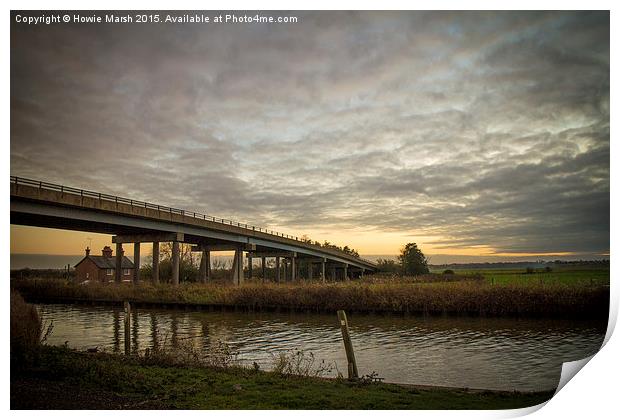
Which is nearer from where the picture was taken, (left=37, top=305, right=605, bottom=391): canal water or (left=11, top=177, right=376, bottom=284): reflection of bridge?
(left=37, top=305, right=605, bottom=391): canal water

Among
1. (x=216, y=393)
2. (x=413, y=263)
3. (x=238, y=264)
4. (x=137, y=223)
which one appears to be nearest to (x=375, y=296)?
(x=413, y=263)

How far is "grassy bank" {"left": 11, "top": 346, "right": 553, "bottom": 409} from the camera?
7.36m

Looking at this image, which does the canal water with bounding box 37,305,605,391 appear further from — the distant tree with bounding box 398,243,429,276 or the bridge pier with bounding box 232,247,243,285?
the bridge pier with bounding box 232,247,243,285

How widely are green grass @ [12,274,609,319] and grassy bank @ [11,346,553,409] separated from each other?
804cm

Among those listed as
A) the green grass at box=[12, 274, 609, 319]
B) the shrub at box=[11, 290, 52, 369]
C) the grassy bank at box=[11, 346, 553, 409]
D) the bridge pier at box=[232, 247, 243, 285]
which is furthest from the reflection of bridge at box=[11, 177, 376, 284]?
the grassy bank at box=[11, 346, 553, 409]

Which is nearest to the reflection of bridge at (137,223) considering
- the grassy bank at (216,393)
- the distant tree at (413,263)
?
the grassy bank at (216,393)

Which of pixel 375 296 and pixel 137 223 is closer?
pixel 375 296

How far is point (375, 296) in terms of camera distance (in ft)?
72.8

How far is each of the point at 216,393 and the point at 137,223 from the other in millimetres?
22442

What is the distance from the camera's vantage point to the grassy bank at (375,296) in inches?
722

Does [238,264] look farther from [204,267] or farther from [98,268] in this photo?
[98,268]

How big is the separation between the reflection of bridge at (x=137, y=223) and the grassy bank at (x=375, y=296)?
314 centimetres

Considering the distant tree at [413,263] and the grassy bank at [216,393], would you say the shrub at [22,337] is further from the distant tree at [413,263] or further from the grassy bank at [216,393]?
the distant tree at [413,263]
